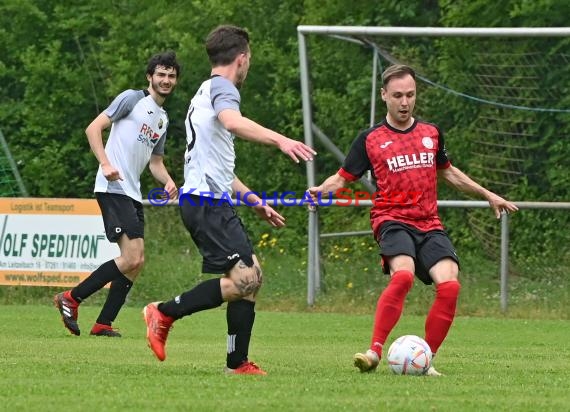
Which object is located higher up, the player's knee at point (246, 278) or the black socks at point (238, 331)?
the player's knee at point (246, 278)

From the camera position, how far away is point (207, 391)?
6.06 metres

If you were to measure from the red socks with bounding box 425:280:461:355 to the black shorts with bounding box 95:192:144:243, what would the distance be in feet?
11.5

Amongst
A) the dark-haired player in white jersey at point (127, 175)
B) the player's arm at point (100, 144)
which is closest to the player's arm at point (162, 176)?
the dark-haired player in white jersey at point (127, 175)

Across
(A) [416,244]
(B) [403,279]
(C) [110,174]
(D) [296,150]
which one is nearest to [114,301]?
(C) [110,174]

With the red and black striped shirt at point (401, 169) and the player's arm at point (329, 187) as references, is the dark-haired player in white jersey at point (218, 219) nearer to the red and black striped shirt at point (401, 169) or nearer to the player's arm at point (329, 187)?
the player's arm at point (329, 187)

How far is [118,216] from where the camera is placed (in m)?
10.4

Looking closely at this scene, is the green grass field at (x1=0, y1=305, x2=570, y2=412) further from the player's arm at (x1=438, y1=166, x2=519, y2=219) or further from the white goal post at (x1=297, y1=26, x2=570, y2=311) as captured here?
the white goal post at (x1=297, y1=26, x2=570, y2=311)

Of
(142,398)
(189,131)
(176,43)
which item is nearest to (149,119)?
(189,131)

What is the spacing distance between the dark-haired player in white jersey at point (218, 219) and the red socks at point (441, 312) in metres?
1.11

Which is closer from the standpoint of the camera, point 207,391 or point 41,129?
point 207,391

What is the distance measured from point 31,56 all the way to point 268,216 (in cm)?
1672

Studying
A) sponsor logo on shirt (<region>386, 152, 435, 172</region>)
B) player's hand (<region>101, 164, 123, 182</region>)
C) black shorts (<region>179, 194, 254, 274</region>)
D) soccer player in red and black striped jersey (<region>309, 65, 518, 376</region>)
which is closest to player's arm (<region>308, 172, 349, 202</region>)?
soccer player in red and black striped jersey (<region>309, 65, 518, 376</region>)

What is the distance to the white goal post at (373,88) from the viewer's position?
530 inches

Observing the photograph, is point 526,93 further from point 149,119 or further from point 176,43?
point 176,43
